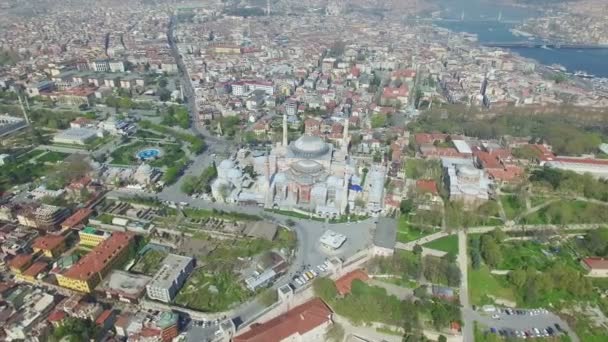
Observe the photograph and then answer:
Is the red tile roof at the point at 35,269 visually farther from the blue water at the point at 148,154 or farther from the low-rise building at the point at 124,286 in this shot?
the blue water at the point at 148,154

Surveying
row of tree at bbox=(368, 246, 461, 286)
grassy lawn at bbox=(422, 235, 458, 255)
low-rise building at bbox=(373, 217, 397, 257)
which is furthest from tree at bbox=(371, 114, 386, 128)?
row of tree at bbox=(368, 246, 461, 286)

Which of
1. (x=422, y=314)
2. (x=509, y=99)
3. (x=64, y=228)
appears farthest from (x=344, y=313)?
(x=509, y=99)

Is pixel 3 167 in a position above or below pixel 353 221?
above

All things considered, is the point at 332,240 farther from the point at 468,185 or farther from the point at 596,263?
the point at 596,263

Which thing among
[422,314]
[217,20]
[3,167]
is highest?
[217,20]

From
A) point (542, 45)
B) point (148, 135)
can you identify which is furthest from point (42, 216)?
point (542, 45)

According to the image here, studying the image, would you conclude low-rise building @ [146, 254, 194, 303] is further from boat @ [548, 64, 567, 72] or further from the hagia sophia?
boat @ [548, 64, 567, 72]

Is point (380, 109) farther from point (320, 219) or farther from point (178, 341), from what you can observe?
point (178, 341)
